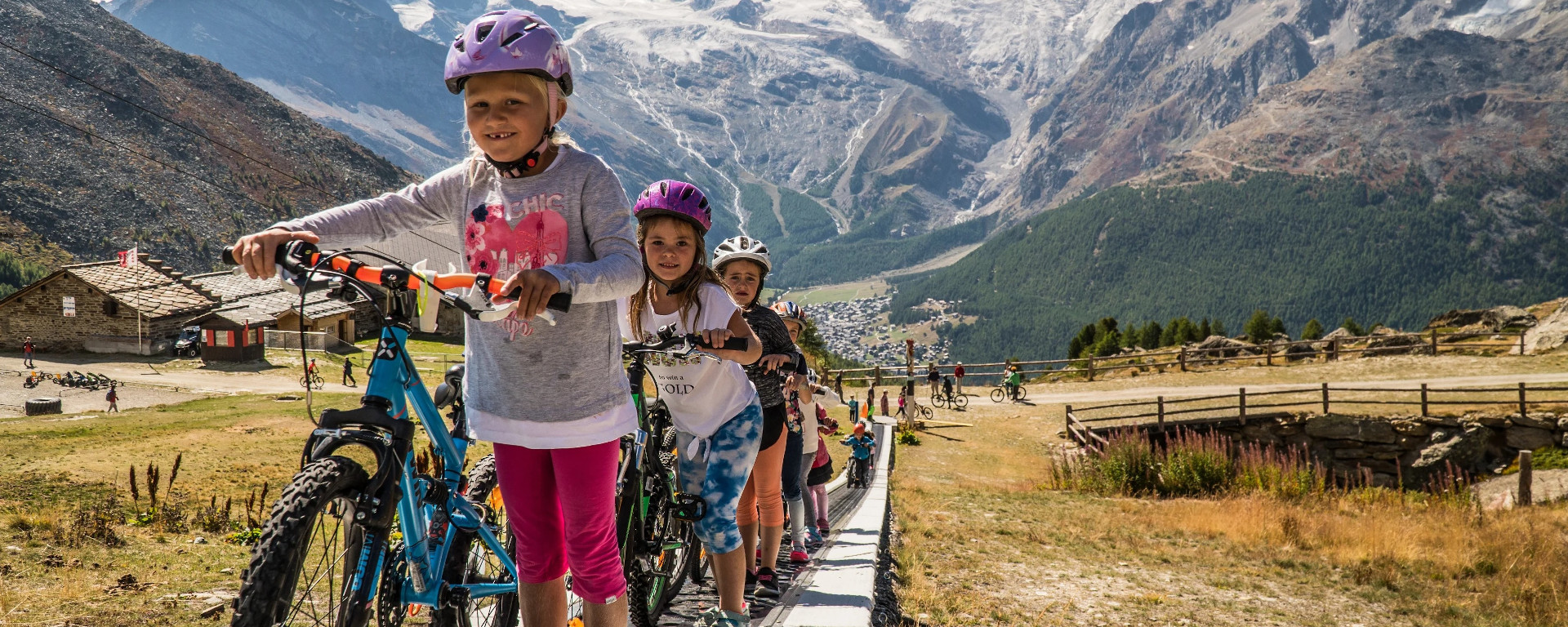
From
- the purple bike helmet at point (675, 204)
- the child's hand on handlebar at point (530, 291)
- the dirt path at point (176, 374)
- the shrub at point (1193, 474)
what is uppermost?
the purple bike helmet at point (675, 204)

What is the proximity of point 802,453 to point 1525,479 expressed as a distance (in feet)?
55.6

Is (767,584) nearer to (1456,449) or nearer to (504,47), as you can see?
(504,47)

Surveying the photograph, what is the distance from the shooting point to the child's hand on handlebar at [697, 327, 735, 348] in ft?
12.0

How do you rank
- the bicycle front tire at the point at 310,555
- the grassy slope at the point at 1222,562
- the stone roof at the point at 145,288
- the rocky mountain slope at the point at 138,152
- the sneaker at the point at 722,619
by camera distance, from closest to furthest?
the bicycle front tire at the point at 310,555, the sneaker at the point at 722,619, the grassy slope at the point at 1222,562, the stone roof at the point at 145,288, the rocky mountain slope at the point at 138,152

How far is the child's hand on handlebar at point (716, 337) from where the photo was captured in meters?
3.67

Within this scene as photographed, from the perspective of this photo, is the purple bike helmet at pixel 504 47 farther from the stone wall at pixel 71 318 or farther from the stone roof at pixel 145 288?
the stone roof at pixel 145 288

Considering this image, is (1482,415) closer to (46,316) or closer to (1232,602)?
(1232,602)

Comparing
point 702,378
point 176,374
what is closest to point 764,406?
point 702,378

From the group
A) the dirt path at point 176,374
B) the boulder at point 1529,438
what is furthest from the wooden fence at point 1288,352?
the dirt path at point 176,374

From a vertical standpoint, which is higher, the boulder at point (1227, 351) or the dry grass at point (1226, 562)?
the boulder at point (1227, 351)

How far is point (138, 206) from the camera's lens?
116 metres

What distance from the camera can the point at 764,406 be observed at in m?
5.00

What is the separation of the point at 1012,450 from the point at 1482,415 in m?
12.1

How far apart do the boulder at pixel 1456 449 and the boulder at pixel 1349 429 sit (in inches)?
35.6
